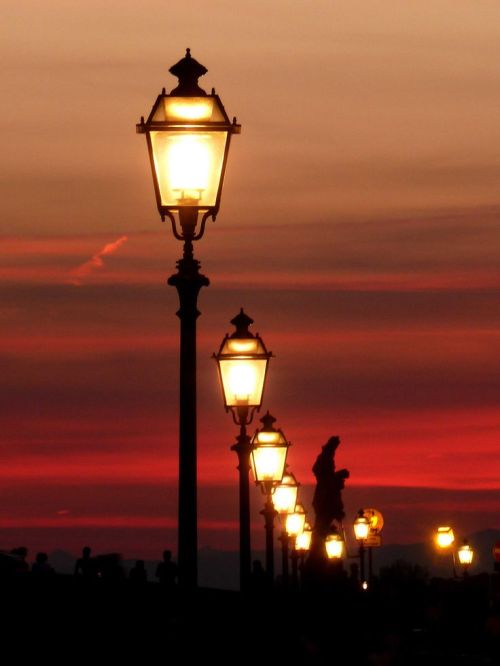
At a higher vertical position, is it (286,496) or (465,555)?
(465,555)

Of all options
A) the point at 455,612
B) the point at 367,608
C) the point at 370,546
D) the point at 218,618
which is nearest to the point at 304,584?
the point at 367,608

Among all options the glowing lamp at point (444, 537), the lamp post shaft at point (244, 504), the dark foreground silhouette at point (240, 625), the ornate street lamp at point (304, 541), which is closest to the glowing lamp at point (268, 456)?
the dark foreground silhouette at point (240, 625)

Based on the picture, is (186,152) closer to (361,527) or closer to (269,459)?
(269,459)

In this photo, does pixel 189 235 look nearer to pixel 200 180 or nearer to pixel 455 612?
pixel 200 180

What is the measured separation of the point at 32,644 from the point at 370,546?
119ft

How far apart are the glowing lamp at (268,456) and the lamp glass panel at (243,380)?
17.6 feet

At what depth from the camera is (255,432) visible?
27125mm

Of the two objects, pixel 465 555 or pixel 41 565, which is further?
pixel 465 555

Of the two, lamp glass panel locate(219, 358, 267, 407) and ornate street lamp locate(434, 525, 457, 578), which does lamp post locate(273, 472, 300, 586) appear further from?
ornate street lamp locate(434, 525, 457, 578)

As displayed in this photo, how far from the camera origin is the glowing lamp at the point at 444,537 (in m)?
74.9

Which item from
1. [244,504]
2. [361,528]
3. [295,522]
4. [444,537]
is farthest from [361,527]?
[244,504]

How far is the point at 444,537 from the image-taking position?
75.0m

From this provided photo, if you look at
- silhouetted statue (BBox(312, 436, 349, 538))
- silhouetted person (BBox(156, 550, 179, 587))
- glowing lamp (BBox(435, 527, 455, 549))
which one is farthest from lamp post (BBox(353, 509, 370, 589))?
silhouetted person (BBox(156, 550, 179, 587))

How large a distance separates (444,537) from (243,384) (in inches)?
2201
